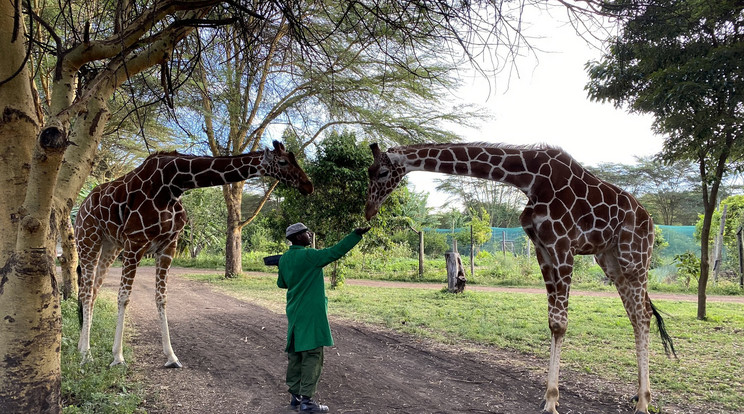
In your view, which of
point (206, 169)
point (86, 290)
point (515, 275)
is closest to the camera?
point (206, 169)

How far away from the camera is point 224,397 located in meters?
4.66

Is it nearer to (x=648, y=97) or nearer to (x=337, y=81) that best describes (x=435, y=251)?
(x=337, y=81)

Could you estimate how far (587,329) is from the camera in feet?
26.9

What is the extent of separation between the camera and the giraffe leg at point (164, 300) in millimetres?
5656

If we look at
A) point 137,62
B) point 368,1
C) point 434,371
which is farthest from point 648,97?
point 137,62

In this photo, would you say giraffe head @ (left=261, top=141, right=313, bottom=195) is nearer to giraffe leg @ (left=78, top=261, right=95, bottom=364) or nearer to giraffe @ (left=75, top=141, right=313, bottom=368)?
giraffe @ (left=75, top=141, right=313, bottom=368)

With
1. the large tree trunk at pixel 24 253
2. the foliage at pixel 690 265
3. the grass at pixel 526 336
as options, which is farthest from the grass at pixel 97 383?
the foliage at pixel 690 265

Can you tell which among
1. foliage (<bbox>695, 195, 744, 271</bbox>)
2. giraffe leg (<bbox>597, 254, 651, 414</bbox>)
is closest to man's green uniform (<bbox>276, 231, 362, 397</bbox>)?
giraffe leg (<bbox>597, 254, 651, 414</bbox>)

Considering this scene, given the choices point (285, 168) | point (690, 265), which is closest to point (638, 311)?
point (285, 168)

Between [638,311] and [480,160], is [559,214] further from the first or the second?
[638,311]

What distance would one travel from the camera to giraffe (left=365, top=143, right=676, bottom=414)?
14.4 feet

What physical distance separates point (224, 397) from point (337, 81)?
1085 cm

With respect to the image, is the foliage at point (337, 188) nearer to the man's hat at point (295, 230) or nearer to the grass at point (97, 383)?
the grass at point (97, 383)

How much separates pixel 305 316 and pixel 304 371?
1.61ft
